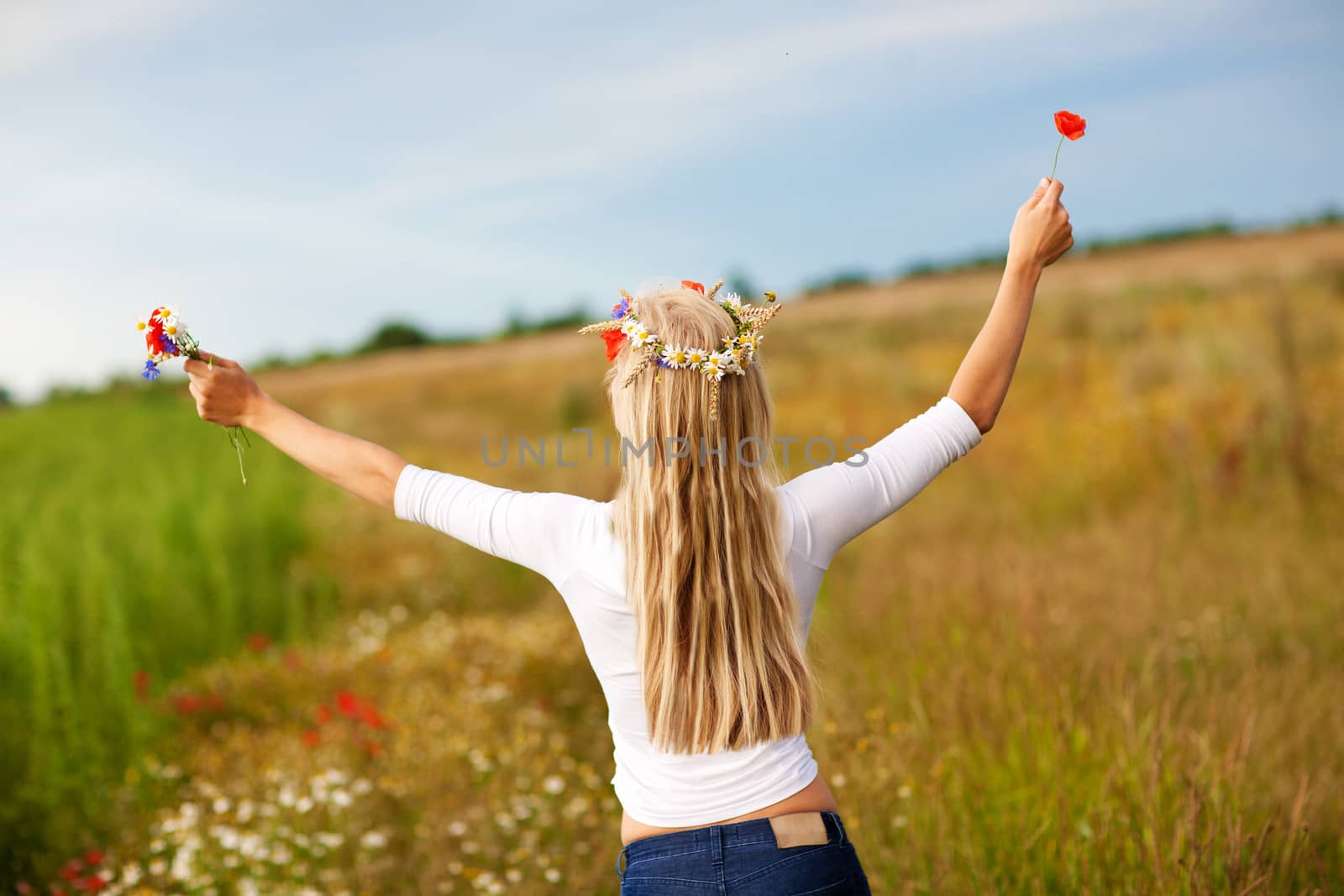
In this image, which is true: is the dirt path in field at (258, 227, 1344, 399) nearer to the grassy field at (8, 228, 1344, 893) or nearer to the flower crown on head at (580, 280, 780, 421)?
the grassy field at (8, 228, 1344, 893)

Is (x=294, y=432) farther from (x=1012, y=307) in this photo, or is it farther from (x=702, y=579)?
(x=1012, y=307)

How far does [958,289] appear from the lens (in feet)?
93.3

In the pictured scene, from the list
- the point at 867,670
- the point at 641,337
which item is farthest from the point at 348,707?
the point at 641,337

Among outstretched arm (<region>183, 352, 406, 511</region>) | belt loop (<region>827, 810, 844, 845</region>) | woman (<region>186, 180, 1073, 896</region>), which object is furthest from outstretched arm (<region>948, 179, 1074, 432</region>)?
outstretched arm (<region>183, 352, 406, 511</region>)

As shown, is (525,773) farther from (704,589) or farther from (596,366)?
(596,366)

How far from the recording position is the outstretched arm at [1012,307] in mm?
2018

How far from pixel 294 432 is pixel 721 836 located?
116 cm

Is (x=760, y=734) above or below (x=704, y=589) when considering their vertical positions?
below

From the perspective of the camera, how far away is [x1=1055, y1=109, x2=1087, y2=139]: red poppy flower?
2.02m

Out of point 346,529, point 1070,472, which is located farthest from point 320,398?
point 1070,472

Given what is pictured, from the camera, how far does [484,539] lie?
181 cm

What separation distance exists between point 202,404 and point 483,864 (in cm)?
251

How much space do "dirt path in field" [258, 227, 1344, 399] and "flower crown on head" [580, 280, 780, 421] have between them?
63.2 ft

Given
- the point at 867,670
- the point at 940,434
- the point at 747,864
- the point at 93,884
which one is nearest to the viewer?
the point at 747,864
